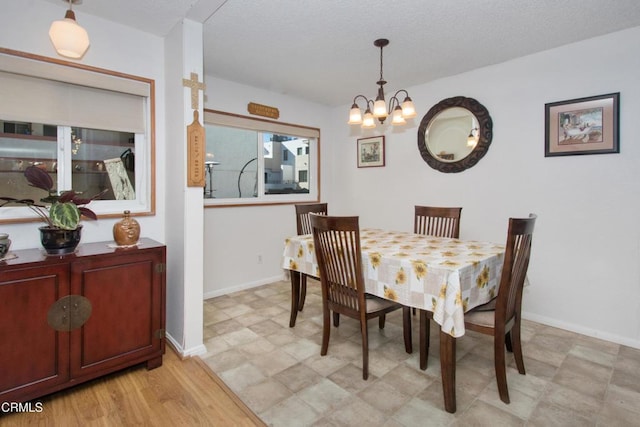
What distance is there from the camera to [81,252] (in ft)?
6.41

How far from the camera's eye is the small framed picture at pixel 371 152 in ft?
13.4

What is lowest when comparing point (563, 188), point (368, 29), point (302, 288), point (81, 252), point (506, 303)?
point (302, 288)

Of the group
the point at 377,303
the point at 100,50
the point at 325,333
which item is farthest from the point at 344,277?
the point at 100,50

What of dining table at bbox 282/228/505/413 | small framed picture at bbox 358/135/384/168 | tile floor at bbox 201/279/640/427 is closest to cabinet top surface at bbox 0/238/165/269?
tile floor at bbox 201/279/640/427

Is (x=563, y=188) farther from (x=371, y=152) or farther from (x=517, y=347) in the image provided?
(x=371, y=152)

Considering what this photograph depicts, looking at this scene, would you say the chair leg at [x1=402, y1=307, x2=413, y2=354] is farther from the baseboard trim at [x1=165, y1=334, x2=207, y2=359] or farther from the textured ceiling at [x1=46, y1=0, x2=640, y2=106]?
the textured ceiling at [x1=46, y1=0, x2=640, y2=106]

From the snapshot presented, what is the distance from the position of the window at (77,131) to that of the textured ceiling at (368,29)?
446 millimetres

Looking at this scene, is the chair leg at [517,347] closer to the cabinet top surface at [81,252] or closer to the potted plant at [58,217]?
the cabinet top surface at [81,252]

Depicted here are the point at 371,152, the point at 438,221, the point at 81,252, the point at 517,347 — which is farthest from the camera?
the point at 371,152

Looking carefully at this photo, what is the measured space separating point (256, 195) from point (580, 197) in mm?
3163

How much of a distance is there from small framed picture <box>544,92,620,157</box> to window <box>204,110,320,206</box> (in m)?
2.64

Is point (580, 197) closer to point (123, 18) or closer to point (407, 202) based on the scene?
point (407, 202)

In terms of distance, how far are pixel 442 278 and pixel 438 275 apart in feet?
0.09

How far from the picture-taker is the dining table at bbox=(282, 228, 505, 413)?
5.60 ft
